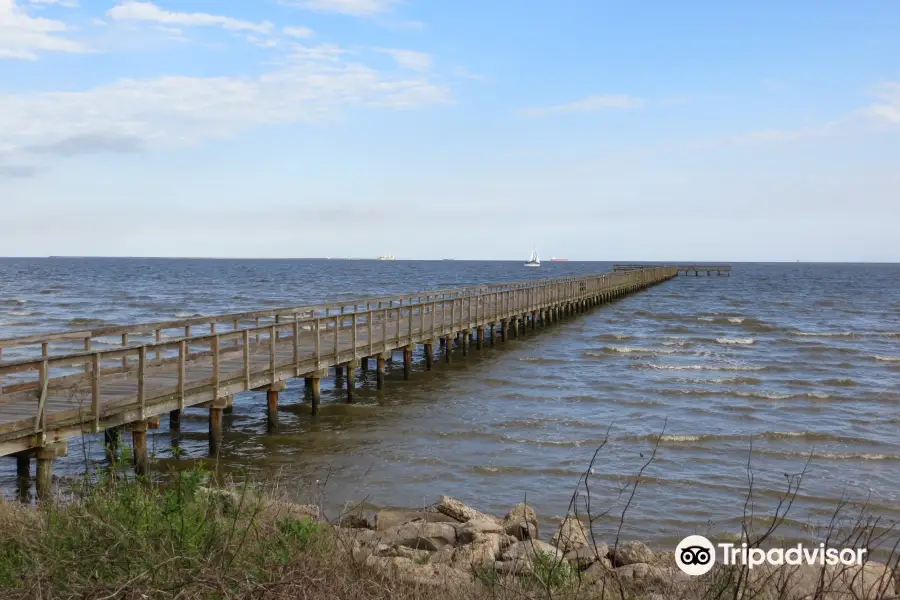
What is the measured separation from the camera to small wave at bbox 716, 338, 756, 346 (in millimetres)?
35156

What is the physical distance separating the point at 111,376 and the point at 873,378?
2245cm

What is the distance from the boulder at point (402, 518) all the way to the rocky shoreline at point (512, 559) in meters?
0.01

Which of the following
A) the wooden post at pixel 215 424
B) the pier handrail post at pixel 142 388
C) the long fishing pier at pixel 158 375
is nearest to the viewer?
the long fishing pier at pixel 158 375

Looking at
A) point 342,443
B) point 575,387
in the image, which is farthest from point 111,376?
point 575,387

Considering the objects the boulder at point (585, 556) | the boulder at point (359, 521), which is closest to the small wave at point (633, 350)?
the boulder at point (359, 521)

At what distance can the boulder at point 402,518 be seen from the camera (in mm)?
9023

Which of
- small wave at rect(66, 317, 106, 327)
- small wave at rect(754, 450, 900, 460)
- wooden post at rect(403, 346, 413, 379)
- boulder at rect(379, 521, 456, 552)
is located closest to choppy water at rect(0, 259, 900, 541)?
small wave at rect(754, 450, 900, 460)

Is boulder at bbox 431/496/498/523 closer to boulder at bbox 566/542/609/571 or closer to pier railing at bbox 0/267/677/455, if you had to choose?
boulder at bbox 566/542/609/571

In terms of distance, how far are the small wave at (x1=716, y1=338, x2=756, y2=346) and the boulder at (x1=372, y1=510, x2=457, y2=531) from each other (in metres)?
28.3

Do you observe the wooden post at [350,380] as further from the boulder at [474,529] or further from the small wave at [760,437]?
the boulder at [474,529]

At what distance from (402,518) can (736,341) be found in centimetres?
3027

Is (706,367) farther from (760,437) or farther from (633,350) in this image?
(760,437)

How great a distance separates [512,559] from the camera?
7.04m

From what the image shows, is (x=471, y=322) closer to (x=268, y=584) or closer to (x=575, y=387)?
(x=575, y=387)
